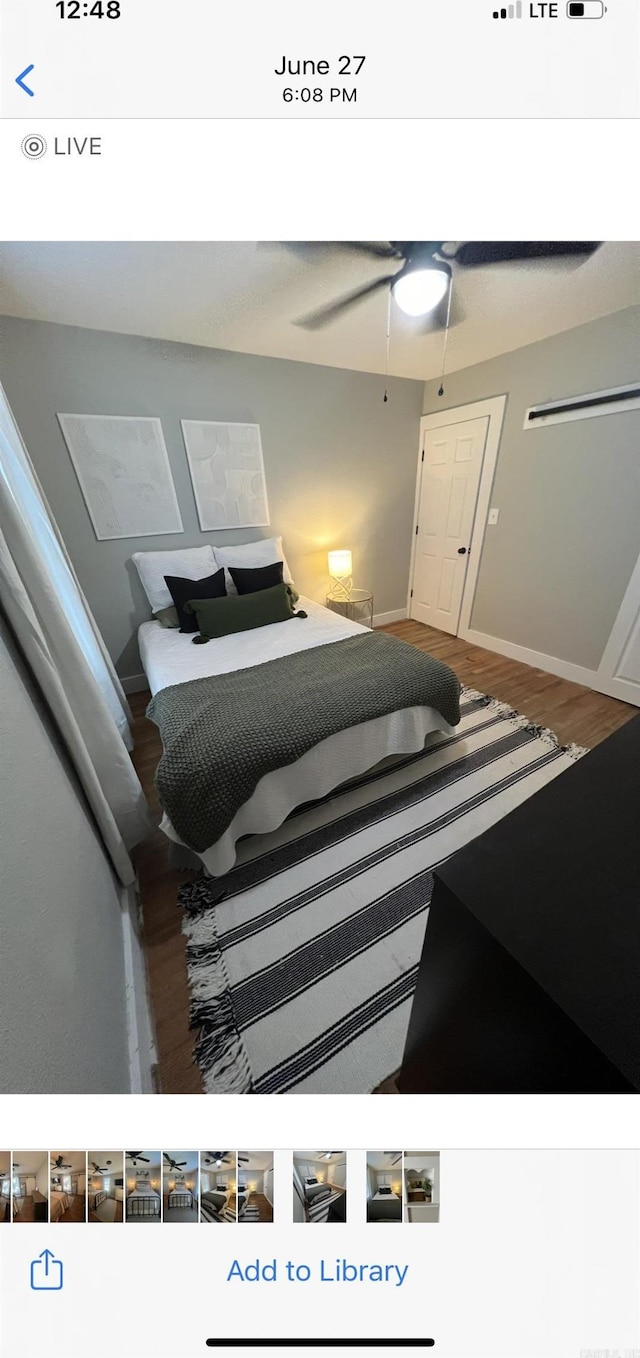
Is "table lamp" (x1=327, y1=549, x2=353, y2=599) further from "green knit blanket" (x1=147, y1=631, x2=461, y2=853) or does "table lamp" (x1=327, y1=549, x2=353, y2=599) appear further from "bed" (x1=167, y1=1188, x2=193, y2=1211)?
"bed" (x1=167, y1=1188, x2=193, y2=1211)

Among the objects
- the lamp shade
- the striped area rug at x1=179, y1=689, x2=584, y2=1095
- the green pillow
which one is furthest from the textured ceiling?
the striped area rug at x1=179, y1=689, x2=584, y2=1095

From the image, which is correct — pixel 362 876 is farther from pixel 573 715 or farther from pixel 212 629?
pixel 573 715

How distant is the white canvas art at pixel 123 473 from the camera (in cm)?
212

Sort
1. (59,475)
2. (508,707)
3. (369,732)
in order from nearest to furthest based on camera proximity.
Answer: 1. (369,732)
2. (59,475)
3. (508,707)

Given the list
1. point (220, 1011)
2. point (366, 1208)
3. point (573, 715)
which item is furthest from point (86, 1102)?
point (573, 715)

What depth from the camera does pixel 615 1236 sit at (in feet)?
1.16

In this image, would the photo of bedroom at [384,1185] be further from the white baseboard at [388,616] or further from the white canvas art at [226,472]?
the white baseboard at [388,616]

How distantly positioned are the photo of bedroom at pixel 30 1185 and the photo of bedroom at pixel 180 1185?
0.36 ft

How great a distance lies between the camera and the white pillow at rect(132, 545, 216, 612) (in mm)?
2361

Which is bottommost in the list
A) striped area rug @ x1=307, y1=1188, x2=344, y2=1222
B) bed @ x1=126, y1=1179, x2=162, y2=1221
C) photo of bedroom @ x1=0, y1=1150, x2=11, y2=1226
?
striped area rug @ x1=307, y1=1188, x2=344, y2=1222

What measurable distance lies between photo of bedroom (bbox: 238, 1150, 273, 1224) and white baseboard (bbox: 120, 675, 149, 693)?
261 cm

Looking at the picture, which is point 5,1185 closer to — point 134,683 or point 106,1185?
point 106,1185
